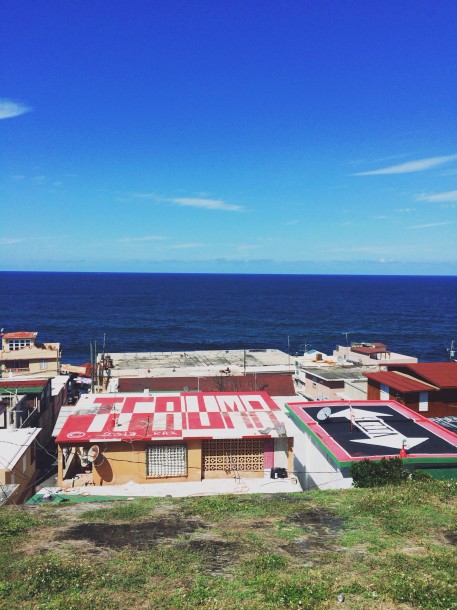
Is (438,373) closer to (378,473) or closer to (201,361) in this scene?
(378,473)

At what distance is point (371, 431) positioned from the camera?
21516mm

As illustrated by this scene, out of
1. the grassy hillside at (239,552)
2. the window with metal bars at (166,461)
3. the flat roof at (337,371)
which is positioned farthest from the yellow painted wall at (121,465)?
the flat roof at (337,371)

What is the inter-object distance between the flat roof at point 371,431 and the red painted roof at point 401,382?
67.4 inches

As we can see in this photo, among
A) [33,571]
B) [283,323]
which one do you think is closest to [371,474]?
[33,571]

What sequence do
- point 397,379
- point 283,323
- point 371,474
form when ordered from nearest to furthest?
point 371,474
point 397,379
point 283,323

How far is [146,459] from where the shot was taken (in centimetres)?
2069

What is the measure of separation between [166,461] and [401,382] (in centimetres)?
1524

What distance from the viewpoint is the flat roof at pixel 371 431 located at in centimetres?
1889

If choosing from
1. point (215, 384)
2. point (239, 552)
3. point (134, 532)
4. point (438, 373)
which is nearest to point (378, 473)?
point (239, 552)

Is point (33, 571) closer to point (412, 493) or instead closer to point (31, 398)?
point (412, 493)

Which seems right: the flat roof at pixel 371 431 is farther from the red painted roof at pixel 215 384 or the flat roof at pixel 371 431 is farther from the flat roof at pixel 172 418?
the red painted roof at pixel 215 384

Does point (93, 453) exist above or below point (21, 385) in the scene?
below

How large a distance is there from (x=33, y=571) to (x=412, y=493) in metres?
11.1

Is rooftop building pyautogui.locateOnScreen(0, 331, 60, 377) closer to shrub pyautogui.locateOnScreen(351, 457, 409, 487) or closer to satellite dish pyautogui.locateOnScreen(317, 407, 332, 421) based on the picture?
satellite dish pyautogui.locateOnScreen(317, 407, 332, 421)
